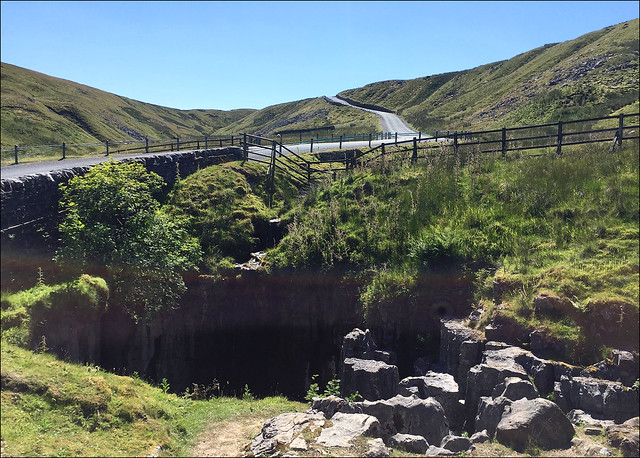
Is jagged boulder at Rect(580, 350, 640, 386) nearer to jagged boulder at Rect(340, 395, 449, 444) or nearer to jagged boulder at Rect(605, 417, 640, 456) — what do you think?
jagged boulder at Rect(605, 417, 640, 456)

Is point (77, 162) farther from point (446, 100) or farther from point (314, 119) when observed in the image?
point (446, 100)

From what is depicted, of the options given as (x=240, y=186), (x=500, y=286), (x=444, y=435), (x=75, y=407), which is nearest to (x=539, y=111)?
(x=240, y=186)

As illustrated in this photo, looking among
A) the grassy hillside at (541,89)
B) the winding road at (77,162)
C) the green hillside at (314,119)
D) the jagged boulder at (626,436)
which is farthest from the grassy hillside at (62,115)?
the jagged boulder at (626,436)

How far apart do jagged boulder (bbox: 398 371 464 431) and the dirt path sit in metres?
3.66

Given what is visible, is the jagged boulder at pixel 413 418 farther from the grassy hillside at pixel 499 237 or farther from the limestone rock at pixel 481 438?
the grassy hillside at pixel 499 237

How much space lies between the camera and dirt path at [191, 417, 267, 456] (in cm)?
961

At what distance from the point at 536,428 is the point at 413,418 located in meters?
2.25

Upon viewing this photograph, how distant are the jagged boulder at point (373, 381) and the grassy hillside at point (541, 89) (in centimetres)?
3612

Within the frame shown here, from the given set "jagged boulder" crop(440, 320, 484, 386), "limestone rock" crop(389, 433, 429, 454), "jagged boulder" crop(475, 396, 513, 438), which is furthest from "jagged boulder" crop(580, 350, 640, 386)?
"limestone rock" crop(389, 433, 429, 454)

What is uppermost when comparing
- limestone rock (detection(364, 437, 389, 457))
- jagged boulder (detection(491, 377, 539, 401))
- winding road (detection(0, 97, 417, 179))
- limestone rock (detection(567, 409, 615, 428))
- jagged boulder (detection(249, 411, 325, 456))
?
winding road (detection(0, 97, 417, 179))

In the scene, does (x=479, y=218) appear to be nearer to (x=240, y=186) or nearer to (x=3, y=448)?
(x=240, y=186)

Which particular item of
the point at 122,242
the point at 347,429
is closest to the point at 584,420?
the point at 347,429

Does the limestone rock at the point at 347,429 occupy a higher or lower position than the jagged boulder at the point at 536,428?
lower

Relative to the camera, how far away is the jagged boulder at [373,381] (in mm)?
11320
